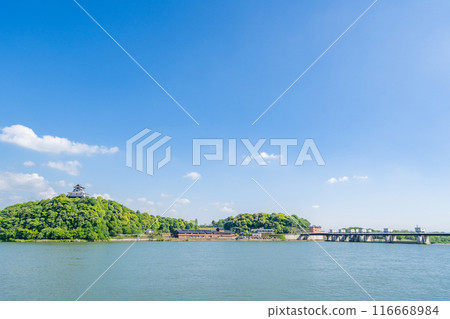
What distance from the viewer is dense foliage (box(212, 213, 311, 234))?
4518 inches

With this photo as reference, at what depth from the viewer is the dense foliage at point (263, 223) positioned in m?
115

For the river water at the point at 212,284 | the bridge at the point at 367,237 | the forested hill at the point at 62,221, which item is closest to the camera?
the river water at the point at 212,284

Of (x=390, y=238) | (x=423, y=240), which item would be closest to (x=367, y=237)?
(x=390, y=238)

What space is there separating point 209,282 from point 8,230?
6396cm

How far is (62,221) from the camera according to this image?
67000mm

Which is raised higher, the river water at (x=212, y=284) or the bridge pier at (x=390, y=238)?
the river water at (x=212, y=284)

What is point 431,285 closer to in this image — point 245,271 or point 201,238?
point 245,271

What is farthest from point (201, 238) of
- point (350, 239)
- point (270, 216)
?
point (350, 239)

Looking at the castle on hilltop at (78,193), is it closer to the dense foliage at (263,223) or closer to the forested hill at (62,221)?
the forested hill at (62,221)

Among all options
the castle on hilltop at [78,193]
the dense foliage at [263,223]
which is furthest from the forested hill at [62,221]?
the dense foliage at [263,223]

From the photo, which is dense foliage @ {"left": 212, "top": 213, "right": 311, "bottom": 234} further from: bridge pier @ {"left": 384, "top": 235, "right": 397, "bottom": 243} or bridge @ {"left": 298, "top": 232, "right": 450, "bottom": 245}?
bridge pier @ {"left": 384, "top": 235, "right": 397, "bottom": 243}

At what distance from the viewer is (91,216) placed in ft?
228

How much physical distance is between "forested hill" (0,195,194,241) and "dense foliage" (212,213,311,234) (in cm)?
4627

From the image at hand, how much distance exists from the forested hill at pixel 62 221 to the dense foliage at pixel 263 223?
152 ft
